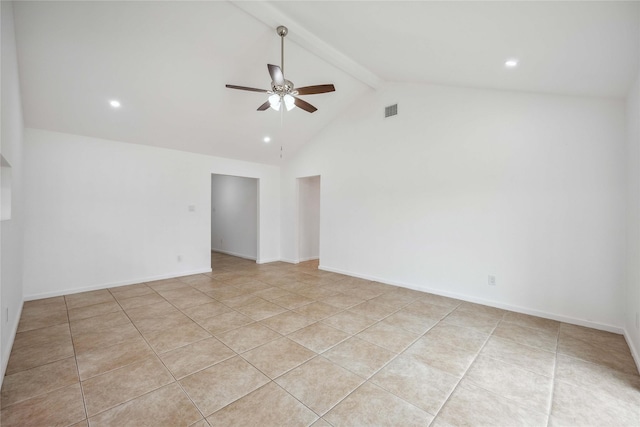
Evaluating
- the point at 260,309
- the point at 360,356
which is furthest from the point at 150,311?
the point at 360,356

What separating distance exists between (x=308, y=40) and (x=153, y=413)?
4046mm

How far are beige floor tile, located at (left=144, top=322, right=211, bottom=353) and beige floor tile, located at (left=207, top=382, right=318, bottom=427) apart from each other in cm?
114

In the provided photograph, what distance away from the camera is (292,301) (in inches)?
153

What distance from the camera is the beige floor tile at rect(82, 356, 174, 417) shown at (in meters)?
1.84

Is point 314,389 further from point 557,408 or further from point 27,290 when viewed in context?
point 27,290

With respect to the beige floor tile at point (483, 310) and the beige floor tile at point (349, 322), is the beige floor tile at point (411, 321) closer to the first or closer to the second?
the beige floor tile at point (349, 322)

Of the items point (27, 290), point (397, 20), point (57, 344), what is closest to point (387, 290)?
point (397, 20)

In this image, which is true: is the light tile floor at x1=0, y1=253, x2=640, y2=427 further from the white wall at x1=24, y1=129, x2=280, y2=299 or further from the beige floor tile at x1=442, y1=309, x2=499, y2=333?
the white wall at x1=24, y1=129, x2=280, y2=299

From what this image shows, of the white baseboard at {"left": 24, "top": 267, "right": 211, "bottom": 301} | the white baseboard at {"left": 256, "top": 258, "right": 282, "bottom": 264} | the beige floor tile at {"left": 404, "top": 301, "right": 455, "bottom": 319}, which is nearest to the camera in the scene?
the beige floor tile at {"left": 404, "top": 301, "right": 455, "bottom": 319}

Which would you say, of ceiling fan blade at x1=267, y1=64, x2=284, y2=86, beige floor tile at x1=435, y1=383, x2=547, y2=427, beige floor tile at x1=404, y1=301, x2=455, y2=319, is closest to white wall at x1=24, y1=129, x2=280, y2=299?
ceiling fan blade at x1=267, y1=64, x2=284, y2=86

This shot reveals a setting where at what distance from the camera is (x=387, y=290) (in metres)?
4.48

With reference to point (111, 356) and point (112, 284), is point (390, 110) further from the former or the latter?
point (112, 284)

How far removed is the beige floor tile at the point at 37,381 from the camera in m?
1.89

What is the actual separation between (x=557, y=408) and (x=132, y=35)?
5060 millimetres
